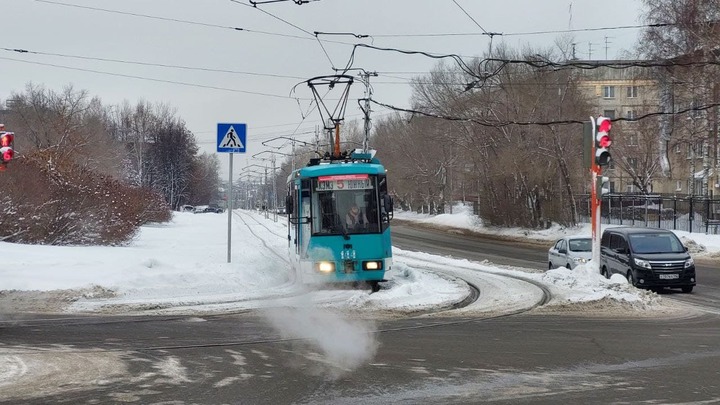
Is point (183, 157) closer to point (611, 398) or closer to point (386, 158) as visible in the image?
point (386, 158)

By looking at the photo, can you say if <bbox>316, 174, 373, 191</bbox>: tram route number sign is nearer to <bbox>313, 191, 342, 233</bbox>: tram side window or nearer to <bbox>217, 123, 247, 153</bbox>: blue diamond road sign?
<bbox>313, 191, 342, 233</bbox>: tram side window

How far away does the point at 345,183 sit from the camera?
60.1ft

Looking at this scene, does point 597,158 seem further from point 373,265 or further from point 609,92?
point 609,92

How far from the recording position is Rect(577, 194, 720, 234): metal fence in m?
43.1

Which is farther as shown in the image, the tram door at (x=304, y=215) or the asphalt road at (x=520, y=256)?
the asphalt road at (x=520, y=256)

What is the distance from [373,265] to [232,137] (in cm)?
475

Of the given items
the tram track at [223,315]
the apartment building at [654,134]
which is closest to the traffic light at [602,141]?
the apartment building at [654,134]

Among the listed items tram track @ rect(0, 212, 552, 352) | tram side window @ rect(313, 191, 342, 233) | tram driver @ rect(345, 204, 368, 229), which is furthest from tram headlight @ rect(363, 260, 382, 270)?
tram track @ rect(0, 212, 552, 352)

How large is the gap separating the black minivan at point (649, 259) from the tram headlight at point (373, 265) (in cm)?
694

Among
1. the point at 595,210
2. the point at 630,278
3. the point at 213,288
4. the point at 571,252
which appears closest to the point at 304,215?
the point at 213,288

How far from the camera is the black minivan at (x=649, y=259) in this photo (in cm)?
2000

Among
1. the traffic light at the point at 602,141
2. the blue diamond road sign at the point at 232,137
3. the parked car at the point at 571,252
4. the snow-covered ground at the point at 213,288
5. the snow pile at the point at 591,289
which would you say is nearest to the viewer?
the snow-covered ground at the point at 213,288

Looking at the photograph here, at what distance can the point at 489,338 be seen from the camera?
1143 cm

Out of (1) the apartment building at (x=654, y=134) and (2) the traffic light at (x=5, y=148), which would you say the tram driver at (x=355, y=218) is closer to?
(1) the apartment building at (x=654, y=134)
